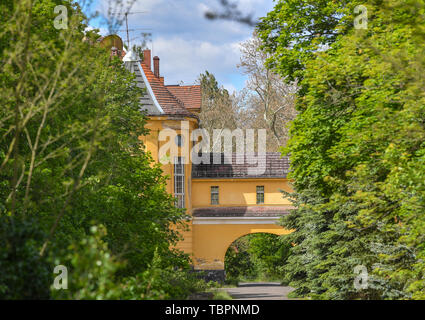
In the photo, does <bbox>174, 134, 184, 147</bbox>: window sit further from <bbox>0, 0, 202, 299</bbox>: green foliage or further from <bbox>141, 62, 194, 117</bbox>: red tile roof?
<bbox>0, 0, 202, 299</bbox>: green foliage

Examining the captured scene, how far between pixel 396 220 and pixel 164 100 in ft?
72.5

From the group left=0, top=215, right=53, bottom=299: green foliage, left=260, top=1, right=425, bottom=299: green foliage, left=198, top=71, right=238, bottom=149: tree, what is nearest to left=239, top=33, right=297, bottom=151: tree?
left=198, top=71, right=238, bottom=149: tree

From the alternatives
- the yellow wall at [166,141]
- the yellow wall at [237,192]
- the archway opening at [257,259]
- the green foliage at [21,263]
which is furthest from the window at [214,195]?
the green foliage at [21,263]

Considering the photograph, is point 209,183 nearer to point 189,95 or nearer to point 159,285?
point 189,95

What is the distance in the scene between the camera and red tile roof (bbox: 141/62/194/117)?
39.5 metres

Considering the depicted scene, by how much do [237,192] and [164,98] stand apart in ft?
23.9

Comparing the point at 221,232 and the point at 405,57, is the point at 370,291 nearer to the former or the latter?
the point at 405,57

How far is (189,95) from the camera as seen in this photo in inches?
1768

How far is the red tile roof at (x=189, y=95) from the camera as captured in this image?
1748 inches

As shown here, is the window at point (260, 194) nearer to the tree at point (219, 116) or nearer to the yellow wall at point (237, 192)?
the yellow wall at point (237, 192)

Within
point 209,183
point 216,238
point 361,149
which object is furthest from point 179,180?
point 361,149

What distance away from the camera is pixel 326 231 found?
26.8 m

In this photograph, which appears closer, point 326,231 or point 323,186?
point 323,186
